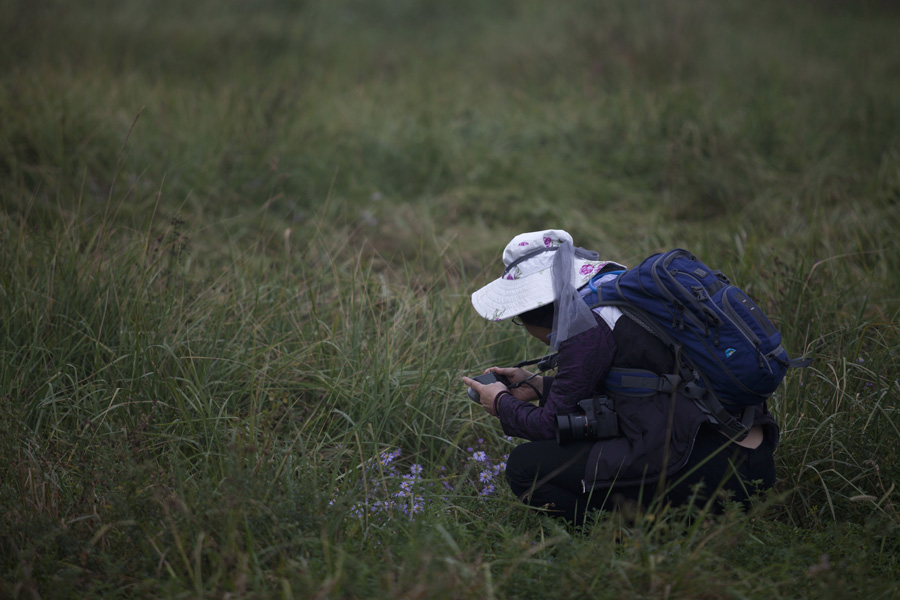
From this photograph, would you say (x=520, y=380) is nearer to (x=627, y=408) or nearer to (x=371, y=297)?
(x=627, y=408)

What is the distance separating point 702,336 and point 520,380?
745 millimetres

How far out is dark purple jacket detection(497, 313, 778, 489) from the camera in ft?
7.48

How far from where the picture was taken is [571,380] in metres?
2.32

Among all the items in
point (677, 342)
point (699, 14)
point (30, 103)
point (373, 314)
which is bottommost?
point (373, 314)

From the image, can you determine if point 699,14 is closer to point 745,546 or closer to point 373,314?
point 373,314

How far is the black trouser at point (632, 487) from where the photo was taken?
2.37 m

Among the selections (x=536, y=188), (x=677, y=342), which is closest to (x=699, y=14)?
(x=536, y=188)

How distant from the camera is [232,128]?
5684mm

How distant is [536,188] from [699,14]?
16.3ft

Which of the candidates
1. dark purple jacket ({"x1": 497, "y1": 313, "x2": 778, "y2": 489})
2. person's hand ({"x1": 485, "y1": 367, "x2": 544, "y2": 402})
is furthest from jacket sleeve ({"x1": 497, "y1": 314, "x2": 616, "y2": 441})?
person's hand ({"x1": 485, "y1": 367, "x2": 544, "y2": 402})

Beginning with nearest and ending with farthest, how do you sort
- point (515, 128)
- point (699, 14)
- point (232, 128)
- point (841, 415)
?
1. point (841, 415)
2. point (232, 128)
3. point (515, 128)
4. point (699, 14)

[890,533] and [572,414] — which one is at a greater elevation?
[572,414]

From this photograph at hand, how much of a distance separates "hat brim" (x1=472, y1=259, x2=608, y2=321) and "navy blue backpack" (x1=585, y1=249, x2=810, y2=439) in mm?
126

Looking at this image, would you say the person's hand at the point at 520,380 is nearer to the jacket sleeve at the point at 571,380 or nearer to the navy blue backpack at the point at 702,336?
the jacket sleeve at the point at 571,380
